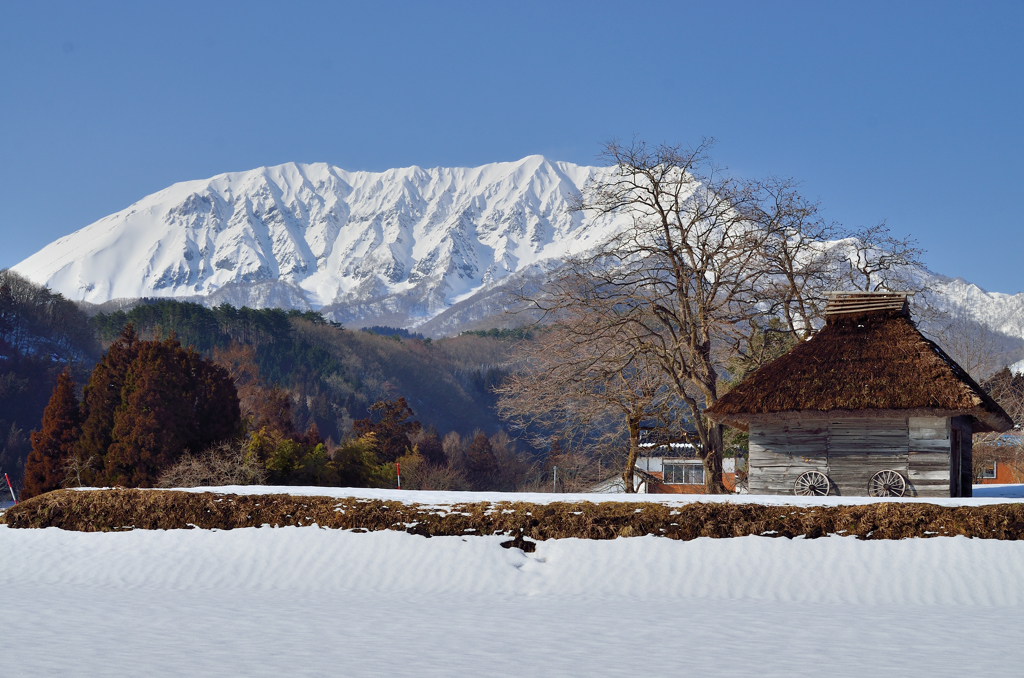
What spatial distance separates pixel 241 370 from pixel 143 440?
4802 cm

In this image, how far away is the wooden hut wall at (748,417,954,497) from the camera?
59.5ft

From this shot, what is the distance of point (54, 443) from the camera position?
1507 inches

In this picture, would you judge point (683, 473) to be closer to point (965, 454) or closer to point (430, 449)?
point (430, 449)

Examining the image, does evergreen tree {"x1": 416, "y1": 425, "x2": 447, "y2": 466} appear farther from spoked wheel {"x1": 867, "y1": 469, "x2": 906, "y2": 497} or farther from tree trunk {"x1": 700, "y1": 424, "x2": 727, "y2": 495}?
spoked wheel {"x1": 867, "y1": 469, "x2": 906, "y2": 497}

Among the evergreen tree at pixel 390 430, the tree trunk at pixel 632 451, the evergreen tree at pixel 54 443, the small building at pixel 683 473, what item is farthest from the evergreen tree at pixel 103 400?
the small building at pixel 683 473

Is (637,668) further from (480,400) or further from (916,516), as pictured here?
(480,400)

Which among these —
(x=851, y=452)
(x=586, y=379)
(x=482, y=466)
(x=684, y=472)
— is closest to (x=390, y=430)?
(x=482, y=466)

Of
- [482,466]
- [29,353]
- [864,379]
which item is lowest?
[482,466]

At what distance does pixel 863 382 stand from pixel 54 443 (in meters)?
33.5

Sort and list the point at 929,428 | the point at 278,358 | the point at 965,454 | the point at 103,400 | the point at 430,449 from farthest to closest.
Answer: the point at 278,358 < the point at 430,449 < the point at 103,400 < the point at 965,454 < the point at 929,428

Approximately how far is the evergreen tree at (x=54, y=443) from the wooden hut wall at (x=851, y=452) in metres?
29.0

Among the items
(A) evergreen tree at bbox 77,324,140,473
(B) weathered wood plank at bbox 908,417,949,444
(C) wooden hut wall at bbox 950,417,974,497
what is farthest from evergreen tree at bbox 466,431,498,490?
(B) weathered wood plank at bbox 908,417,949,444

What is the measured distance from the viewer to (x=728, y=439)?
3662 cm

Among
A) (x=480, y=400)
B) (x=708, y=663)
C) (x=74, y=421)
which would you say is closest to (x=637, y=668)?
(x=708, y=663)
